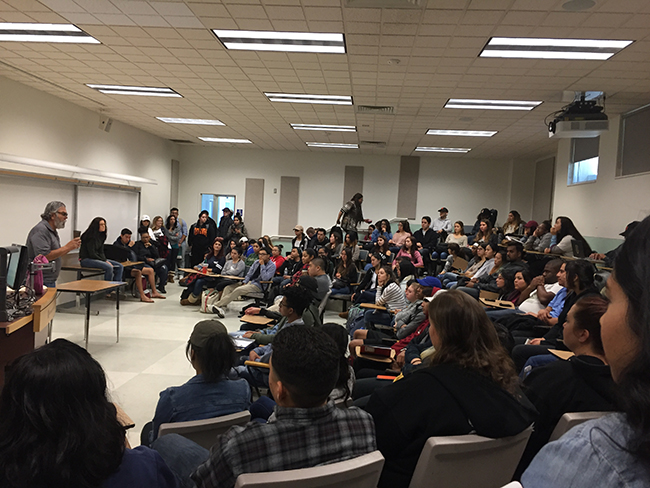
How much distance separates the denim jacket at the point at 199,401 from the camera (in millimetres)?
2203

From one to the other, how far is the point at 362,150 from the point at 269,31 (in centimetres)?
913

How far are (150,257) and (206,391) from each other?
324 inches

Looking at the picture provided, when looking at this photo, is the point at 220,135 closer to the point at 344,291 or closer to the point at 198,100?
the point at 198,100

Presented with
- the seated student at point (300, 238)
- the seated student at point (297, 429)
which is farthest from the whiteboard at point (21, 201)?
the seated student at point (297, 429)

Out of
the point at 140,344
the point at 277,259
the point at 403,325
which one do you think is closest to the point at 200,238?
the point at 277,259

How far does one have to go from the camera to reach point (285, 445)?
4.75 ft

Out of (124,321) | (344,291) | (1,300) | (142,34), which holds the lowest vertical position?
(124,321)

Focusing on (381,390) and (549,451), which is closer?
(549,451)

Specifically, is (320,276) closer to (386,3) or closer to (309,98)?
(309,98)

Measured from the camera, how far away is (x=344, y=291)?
808 cm

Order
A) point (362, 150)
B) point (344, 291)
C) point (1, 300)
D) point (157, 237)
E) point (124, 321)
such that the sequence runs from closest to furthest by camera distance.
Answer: point (1, 300) < point (124, 321) < point (344, 291) < point (157, 237) < point (362, 150)

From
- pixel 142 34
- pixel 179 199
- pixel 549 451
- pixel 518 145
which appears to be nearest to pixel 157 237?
pixel 179 199

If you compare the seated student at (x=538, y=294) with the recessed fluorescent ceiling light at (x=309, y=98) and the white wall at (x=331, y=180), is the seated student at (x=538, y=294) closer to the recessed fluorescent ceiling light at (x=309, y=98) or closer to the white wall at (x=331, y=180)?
the recessed fluorescent ceiling light at (x=309, y=98)

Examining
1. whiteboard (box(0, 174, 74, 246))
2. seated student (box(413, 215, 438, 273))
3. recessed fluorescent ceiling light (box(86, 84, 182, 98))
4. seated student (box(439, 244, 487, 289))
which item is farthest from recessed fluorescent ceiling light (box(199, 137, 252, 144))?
seated student (box(439, 244, 487, 289))
